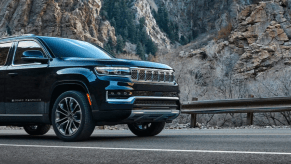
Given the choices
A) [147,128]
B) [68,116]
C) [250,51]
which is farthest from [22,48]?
[250,51]

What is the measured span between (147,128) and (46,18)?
8823cm

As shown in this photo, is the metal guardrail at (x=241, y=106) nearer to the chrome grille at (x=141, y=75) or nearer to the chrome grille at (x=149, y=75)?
the chrome grille at (x=149, y=75)

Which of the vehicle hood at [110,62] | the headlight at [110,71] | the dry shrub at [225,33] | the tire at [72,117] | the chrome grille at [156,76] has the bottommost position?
the tire at [72,117]

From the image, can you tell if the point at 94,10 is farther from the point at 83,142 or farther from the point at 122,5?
the point at 83,142

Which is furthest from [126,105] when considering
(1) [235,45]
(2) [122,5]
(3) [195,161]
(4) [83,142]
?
(2) [122,5]

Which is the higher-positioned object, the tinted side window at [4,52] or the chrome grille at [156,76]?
the tinted side window at [4,52]

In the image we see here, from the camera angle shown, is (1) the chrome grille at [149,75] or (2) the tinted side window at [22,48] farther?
(2) the tinted side window at [22,48]

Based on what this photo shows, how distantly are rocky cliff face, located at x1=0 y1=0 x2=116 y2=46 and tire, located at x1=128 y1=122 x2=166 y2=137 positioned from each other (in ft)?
274

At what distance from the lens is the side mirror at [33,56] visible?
8031 millimetres

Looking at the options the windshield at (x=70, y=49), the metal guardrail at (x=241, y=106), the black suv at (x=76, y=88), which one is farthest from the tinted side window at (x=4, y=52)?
the metal guardrail at (x=241, y=106)

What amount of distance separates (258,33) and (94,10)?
6780cm

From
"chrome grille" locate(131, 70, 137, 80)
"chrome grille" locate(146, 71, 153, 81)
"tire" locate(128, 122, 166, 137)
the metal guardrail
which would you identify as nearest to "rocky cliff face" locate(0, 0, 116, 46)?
the metal guardrail

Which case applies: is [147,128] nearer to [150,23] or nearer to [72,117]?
[72,117]

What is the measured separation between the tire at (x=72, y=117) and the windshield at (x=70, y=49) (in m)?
1.00
